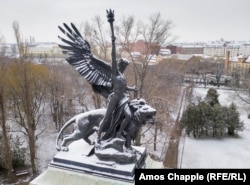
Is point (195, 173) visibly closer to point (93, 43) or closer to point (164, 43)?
point (164, 43)

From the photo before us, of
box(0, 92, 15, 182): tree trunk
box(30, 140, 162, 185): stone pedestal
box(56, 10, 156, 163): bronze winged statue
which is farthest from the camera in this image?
box(0, 92, 15, 182): tree trunk

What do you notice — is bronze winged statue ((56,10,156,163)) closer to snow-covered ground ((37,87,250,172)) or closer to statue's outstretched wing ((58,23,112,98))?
statue's outstretched wing ((58,23,112,98))

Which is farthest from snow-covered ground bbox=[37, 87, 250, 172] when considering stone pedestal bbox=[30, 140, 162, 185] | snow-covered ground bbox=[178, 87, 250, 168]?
stone pedestal bbox=[30, 140, 162, 185]

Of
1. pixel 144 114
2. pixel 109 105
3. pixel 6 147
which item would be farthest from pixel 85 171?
pixel 6 147

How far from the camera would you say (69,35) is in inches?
215

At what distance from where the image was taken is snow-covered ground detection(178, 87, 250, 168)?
11.2m

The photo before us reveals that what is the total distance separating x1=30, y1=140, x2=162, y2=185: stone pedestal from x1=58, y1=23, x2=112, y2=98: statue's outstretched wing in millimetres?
1338

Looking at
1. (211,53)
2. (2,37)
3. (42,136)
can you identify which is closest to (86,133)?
(2,37)

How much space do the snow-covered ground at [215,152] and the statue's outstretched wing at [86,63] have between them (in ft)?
22.4

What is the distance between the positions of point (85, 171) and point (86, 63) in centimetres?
203

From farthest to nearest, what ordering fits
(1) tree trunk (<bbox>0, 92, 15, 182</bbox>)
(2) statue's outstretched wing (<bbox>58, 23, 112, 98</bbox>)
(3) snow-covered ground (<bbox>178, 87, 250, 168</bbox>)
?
(3) snow-covered ground (<bbox>178, 87, 250, 168</bbox>)
(1) tree trunk (<bbox>0, 92, 15, 182</bbox>)
(2) statue's outstretched wing (<bbox>58, 23, 112, 98</bbox>)

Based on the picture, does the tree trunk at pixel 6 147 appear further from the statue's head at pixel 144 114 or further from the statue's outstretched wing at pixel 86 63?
the statue's head at pixel 144 114

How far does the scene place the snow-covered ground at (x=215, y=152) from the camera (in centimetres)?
1121

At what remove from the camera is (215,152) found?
41.2 ft
